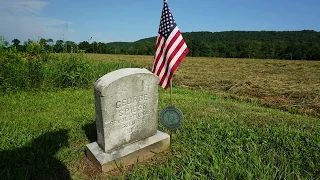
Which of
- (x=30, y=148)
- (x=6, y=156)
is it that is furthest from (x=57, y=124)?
(x=6, y=156)

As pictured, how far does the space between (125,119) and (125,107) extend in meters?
0.20

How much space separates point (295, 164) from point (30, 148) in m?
4.15

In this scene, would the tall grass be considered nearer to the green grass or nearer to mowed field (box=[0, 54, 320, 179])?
mowed field (box=[0, 54, 320, 179])

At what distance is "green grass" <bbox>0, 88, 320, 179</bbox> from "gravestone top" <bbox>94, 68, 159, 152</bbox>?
0.47 m

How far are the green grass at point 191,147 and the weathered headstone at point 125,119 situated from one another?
193mm

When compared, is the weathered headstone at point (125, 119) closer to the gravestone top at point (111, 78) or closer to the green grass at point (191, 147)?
the gravestone top at point (111, 78)

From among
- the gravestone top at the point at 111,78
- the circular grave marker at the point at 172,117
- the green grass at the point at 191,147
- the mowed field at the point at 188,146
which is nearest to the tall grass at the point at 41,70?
the mowed field at the point at 188,146

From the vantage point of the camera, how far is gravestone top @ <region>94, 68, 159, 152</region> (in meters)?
2.85

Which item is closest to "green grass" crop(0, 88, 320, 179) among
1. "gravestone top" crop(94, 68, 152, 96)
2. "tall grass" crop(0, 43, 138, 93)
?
"gravestone top" crop(94, 68, 152, 96)

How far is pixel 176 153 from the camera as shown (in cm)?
335

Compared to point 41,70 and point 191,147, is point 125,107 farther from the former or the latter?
point 41,70

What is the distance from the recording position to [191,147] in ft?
11.3

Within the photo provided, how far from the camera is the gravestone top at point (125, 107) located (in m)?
2.85

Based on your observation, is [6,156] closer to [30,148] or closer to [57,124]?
[30,148]
